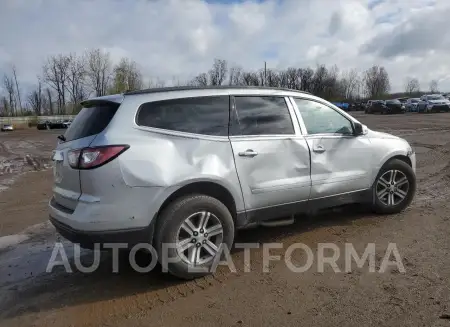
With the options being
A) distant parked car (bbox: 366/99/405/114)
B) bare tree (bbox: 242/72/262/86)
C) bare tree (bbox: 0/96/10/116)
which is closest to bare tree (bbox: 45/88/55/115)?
bare tree (bbox: 0/96/10/116)

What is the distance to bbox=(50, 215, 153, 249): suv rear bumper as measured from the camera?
11.8 ft

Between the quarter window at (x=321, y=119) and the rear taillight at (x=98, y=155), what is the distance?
2.22 meters

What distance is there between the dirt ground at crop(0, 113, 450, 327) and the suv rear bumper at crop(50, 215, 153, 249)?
0.50 meters

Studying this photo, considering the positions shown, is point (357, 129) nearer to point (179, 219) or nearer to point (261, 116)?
point (261, 116)

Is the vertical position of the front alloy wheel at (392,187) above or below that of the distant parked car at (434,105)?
below

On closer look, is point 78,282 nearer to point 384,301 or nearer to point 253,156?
point 253,156

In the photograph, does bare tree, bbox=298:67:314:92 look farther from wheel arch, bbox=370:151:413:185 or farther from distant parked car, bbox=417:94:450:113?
wheel arch, bbox=370:151:413:185

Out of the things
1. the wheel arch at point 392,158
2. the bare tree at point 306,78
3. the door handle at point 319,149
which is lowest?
the wheel arch at point 392,158

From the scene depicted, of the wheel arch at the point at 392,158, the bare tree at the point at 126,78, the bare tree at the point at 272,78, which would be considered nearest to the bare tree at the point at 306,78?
the bare tree at the point at 272,78

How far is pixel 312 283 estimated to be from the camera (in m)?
3.78

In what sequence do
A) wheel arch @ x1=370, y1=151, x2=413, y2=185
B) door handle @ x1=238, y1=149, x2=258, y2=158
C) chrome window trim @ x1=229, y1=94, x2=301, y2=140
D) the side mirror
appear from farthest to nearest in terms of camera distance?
wheel arch @ x1=370, y1=151, x2=413, y2=185 < the side mirror < chrome window trim @ x1=229, y1=94, x2=301, y2=140 < door handle @ x1=238, y1=149, x2=258, y2=158

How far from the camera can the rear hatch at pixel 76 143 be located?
3742 mm

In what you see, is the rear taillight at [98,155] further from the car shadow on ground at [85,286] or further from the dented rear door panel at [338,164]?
the dented rear door panel at [338,164]

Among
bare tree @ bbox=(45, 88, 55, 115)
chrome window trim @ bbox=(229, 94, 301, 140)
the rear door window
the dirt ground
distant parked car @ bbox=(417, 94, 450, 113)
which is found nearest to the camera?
the dirt ground
